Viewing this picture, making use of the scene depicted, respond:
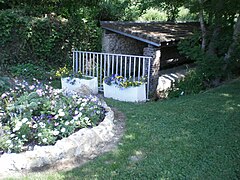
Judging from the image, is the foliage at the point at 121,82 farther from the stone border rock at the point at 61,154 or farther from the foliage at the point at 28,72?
the stone border rock at the point at 61,154

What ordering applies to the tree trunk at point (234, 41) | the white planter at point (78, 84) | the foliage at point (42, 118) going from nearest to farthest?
the foliage at point (42, 118) < the white planter at point (78, 84) < the tree trunk at point (234, 41)

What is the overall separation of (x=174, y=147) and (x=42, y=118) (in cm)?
194

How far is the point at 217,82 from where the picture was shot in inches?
366

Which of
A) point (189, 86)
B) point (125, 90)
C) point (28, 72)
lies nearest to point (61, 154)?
point (125, 90)

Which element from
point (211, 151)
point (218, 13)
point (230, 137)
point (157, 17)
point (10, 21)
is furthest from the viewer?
point (157, 17)

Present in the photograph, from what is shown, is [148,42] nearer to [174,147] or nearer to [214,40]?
[214,40]

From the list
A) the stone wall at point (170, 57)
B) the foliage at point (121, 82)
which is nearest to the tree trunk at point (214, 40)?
the stone wall at point (170, 57)

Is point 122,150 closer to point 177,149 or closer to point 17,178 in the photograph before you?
point 177,149

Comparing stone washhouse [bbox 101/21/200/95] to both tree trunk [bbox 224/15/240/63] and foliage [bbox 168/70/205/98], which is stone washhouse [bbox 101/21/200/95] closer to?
foliage [bbox 168/70/205/98]

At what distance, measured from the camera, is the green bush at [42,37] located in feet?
26.8

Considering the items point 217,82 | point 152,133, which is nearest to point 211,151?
point 152,133

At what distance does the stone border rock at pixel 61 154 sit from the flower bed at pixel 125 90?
2776 mm

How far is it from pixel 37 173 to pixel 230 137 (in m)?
2.85

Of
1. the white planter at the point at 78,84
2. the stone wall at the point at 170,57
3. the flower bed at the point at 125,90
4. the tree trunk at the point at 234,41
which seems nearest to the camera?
the flower bed at the point at 125,90
